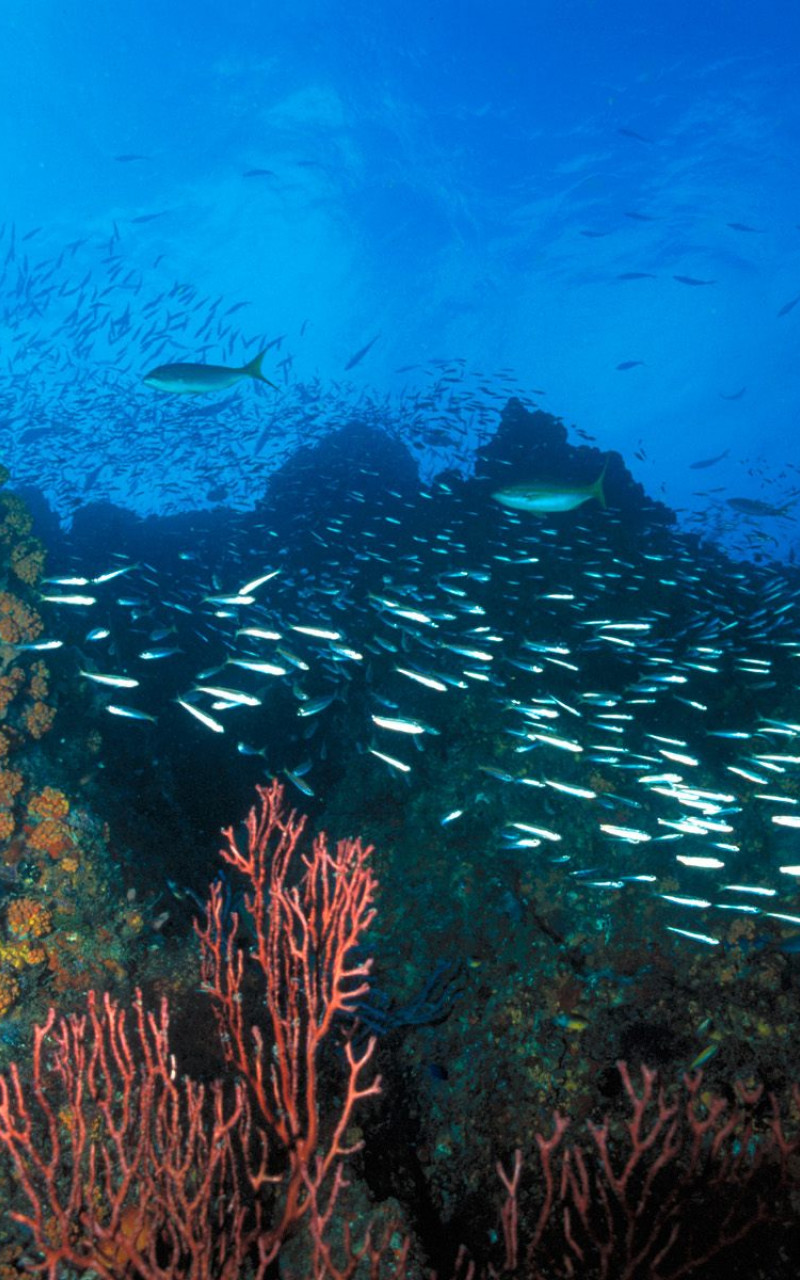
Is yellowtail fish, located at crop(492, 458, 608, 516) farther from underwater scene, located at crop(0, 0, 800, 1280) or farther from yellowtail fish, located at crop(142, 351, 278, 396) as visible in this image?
yellowtail fish, located at crop(142, 351, 278, 396)

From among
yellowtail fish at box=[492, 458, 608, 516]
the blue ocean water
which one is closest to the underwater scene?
yellowtail fish at box=[492, 458, 608, 516]

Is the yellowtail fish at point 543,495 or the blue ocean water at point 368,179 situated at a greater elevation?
the blue ocean water at point 368,179

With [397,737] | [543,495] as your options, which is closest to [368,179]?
[543,495]

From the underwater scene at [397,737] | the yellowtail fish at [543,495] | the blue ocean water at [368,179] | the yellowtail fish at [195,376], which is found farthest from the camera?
the blue ocean water at [368,179]

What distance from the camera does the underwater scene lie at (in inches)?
163

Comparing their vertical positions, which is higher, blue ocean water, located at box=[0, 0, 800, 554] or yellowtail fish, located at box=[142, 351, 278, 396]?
blue ocean water, located at box=[0, 0, 800, 554]

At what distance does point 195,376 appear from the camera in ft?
27.2

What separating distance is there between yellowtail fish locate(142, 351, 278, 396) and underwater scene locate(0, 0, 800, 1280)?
0.16ft

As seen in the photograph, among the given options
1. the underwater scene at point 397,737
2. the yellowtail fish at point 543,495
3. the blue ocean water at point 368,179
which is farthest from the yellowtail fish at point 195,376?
the blue ocean water at point 368,179

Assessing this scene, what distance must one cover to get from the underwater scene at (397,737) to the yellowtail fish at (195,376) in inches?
1.9

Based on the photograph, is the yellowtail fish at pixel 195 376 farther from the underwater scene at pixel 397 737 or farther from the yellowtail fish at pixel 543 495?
the yellowtail fish at pixel 543 495

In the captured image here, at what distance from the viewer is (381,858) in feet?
25.7

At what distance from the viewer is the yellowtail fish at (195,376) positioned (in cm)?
822

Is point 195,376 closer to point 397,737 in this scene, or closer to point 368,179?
point 397,737
